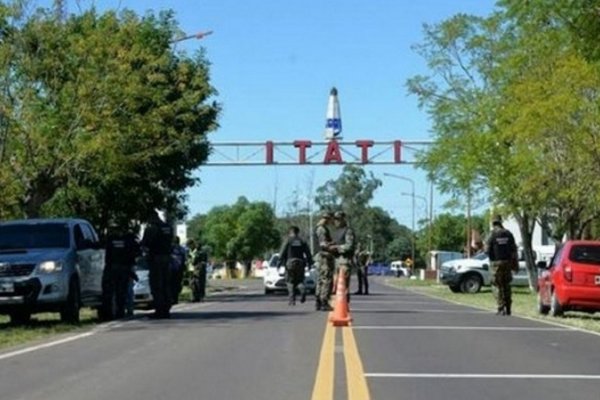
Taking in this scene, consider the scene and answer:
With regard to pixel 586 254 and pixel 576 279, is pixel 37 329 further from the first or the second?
pixel 586 254

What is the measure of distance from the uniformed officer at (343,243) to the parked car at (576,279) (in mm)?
4081

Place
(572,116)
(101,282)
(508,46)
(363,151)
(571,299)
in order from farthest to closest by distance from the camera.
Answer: (363,151), (508,46), (572,116), (571,299), (101,282)

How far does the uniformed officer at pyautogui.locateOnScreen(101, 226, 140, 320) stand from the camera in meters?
22.5

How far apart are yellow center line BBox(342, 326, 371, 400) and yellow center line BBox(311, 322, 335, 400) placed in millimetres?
163

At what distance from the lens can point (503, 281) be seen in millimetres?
24625

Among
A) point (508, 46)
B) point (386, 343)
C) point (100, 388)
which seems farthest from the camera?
point (508, 46)

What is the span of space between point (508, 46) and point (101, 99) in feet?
59.5

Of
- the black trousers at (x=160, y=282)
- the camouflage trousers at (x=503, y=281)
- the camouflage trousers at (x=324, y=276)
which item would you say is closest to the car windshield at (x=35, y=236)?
the black trousers at (x=160, y=282)

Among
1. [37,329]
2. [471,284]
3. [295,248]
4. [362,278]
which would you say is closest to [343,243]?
[295,248]

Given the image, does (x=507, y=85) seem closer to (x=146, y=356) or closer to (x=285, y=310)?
(x=285, y=310)

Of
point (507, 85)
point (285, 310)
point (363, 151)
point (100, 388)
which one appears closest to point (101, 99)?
point (285, 310)

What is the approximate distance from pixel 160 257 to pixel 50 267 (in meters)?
2.49

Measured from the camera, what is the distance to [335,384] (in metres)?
11.8

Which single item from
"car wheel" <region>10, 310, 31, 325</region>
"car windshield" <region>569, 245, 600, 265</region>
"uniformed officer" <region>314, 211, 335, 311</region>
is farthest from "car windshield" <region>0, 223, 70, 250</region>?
"car windshield" <region>569, 245, 600, 265</region>
